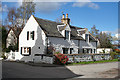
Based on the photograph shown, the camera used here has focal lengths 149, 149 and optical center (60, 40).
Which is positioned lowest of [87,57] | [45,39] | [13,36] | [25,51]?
[87,57]

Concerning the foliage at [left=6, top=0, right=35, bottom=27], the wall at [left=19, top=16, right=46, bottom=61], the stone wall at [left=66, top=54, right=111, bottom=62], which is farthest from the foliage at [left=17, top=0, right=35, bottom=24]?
the stone wall at [left=66, top=54, right=111, bottom=62]

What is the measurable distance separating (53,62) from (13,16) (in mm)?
19826

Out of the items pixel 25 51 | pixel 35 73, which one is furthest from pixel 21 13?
pixel 35 73

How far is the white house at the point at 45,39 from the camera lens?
23375 millimetres

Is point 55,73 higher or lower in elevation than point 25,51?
lower

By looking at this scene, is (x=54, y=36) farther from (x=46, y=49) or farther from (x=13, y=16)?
(x=13, y=16)

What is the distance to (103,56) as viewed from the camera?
2711 centimetres

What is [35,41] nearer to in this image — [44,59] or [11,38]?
[44,59]

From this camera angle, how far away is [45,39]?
75.5 feet

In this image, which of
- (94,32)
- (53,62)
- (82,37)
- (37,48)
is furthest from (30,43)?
(94,32)

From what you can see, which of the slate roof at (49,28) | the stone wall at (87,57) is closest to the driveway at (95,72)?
the stone wall at (87,57)

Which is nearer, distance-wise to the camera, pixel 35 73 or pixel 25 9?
pixel 35 73

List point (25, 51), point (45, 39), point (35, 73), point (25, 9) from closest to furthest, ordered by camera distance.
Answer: point (35, 73), point (45, 39), point (25, 51), point (25, 9)

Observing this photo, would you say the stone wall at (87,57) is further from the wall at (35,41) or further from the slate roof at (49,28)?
the wall at (35,41)
